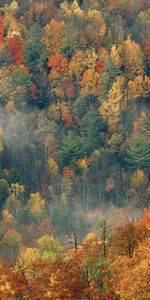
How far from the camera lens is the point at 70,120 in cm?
16338

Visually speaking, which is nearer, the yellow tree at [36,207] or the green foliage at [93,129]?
the yellow tree at [36,207]

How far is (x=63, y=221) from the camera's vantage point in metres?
136

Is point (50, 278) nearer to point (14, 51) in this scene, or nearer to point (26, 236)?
point (26, 236)

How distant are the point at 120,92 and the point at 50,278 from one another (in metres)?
105

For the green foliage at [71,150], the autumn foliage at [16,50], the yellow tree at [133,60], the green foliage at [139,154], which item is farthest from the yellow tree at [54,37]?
the green foliage at [139,154]

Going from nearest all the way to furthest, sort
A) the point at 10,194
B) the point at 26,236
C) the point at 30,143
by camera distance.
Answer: the point at 26,236, the point at 10,194, the point at 30,143

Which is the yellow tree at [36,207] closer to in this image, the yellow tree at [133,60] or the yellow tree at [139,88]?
the yellow tree at [139,88]

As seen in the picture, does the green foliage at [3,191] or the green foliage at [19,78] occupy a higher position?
the green foliage at [19,78]

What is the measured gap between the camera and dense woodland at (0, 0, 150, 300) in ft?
454

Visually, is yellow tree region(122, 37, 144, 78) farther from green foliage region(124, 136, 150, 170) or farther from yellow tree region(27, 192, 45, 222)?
yellow tree region(27, 192, 45, 222)

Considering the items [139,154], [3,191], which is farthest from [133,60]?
[3,191]

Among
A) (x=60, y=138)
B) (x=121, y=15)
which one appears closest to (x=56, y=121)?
(x=60, y=138)

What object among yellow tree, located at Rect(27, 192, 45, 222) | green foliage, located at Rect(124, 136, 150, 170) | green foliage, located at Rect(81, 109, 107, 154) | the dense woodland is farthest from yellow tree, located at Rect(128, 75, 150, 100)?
yellow tree, located at Rect(27, 192, 45, 222)

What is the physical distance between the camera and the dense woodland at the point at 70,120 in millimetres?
138250
